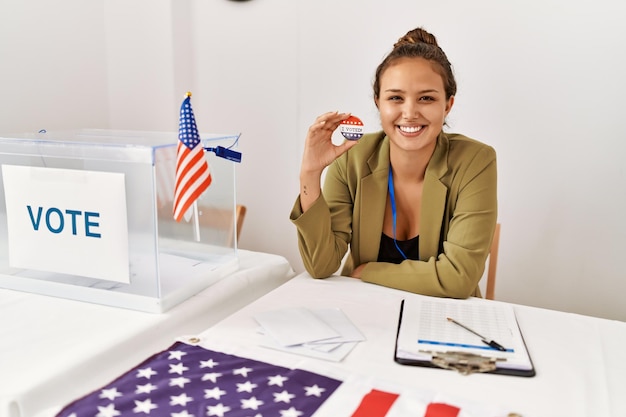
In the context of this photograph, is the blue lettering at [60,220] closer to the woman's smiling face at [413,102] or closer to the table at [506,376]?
the table at [506,376]

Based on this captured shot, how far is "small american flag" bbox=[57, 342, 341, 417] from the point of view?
827 mm

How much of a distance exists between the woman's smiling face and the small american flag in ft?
2.56

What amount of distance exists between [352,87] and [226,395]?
5.76 ft

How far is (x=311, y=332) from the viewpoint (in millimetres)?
1087

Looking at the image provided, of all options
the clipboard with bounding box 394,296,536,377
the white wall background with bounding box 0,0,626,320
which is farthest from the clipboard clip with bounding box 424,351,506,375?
the white wall background with bounding box 0,0,626,320

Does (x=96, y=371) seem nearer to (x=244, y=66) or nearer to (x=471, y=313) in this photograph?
(x=471, y=313)

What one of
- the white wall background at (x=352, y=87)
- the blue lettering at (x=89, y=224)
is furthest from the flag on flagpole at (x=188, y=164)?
the white wall background at (x=352, y=87)

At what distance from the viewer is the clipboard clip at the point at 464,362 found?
961 mm

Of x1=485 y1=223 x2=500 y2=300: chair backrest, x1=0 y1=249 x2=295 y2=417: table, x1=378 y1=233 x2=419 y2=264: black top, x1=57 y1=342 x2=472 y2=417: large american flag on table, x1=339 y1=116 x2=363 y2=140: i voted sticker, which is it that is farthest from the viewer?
x1=485 y1=223 x2=500 y2=300: chair backrest

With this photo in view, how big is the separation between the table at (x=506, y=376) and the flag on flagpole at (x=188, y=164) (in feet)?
0.88

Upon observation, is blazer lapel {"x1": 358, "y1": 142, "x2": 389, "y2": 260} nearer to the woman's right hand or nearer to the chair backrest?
the woman's right hand

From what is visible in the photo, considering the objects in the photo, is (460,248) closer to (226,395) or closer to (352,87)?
(226,395)

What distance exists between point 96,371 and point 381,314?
0.56 meters

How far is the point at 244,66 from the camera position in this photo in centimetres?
257
